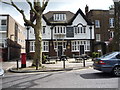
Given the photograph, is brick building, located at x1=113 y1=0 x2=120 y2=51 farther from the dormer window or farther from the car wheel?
the dormer window

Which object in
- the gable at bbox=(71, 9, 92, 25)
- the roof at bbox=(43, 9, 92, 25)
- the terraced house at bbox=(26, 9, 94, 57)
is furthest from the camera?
the gable at bbox=(71, 9, 92, 25)

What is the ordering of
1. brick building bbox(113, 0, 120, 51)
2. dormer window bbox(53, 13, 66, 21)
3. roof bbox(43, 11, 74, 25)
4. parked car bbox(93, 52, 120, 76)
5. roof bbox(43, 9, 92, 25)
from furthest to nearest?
dormer window bbox(53, 13, 66, 21) < roof bbox(43, 11, 74, 25) < roof bbox(43, 9, 92, 25) < brick building bbox(113, 0, 120, 51) < parked car bbox(93, 52, 120, 76)

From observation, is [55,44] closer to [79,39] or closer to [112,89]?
[79,39]

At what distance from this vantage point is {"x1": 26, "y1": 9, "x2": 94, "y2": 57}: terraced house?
31.2 metres

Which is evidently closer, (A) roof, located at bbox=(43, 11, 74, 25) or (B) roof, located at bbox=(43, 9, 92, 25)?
(B) roof, located at bbox=(43, 9, 92, 25)

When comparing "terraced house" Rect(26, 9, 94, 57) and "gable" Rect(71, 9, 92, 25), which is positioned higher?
"gable" Rect(71, 9, 92, 25)

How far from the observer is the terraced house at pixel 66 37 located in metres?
31.2

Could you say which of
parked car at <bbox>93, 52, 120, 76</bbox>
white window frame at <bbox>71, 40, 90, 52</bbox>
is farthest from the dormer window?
parked car at <bbox>93, 52, 120, 76</bbox>

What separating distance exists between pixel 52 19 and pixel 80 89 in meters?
27.9

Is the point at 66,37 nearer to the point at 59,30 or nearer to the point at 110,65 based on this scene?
the point at 59,30

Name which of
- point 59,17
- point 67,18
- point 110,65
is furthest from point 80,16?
point 110,65

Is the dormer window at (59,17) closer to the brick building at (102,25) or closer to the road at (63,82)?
the brick building at (102,25)

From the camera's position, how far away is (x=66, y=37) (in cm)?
3172

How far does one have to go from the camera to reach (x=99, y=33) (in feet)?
119
